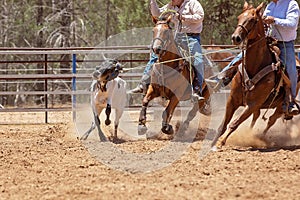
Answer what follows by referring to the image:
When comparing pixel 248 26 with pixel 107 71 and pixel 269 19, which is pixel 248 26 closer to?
pixel 269 19

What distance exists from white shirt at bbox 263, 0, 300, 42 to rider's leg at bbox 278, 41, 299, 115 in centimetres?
9

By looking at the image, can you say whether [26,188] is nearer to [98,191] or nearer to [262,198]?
[98,191]

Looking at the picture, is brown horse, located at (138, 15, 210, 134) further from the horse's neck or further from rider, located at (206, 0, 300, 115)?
rider, located at (206, 0, 300, 115)

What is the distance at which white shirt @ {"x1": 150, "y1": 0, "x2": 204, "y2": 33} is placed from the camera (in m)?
8.66

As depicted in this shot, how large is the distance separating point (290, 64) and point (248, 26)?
912mm

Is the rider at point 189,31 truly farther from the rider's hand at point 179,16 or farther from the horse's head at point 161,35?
the horse's head at point 161,35

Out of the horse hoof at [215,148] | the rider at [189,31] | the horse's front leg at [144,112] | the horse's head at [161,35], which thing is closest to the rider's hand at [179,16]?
the rider at [189,31]

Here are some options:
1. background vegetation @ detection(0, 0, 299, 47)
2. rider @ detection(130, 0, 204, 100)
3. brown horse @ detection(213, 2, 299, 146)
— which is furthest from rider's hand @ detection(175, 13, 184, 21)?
background vegetation @ detection(0, 0, 299, 47)

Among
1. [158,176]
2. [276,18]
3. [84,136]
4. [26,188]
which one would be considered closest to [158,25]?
[276,18]

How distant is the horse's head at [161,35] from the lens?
793 cm

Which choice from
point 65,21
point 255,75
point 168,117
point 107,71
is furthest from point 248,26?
point 65,21

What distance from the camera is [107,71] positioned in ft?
29.1

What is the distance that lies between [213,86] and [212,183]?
4395 millimetres

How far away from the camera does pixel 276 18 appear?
758cm
